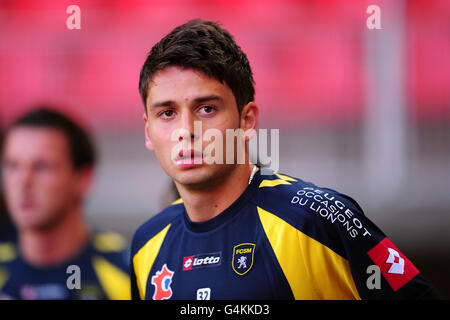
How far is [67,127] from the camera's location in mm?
3867

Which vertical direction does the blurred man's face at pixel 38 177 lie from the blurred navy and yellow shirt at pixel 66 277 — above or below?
above

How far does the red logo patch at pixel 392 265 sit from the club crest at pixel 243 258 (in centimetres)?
39

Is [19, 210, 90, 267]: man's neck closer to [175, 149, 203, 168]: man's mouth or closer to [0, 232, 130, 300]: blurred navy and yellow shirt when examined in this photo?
[0, 232, 130, 300]: blurred navy and yellow shirt

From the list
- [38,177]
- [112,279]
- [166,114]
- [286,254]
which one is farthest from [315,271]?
[38,177]

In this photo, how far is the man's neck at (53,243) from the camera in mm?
3648

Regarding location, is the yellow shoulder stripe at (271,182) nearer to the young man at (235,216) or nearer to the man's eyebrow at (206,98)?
the young man at (235,216)

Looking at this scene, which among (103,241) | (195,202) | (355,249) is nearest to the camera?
(355,249)

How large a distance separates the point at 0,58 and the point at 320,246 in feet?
15.6

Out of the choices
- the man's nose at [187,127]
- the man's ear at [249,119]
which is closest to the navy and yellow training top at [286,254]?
the man's ear at [249,119]

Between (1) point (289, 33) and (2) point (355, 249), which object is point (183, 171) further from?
(1) point (289, 33)

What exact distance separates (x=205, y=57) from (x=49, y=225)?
232 cm

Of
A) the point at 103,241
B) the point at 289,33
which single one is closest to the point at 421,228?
the point at 289,33

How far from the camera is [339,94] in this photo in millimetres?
5555

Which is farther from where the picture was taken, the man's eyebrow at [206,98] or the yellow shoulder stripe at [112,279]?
the yellow shoulder stripe at [112,279]
